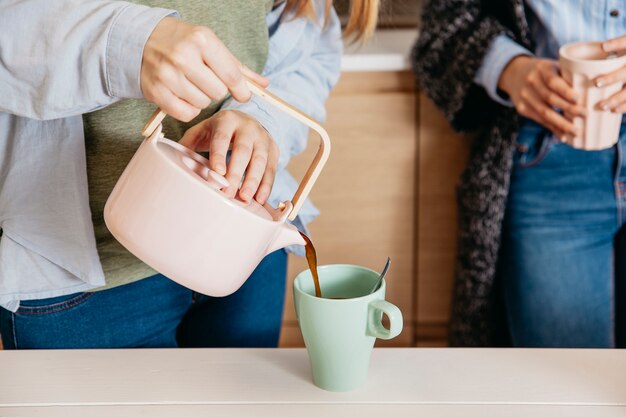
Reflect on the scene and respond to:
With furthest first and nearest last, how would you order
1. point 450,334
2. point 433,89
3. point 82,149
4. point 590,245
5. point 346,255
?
point 346,255
point 450,334
point 433,89
point 590,245
point 82,149

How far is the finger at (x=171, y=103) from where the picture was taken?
61cm

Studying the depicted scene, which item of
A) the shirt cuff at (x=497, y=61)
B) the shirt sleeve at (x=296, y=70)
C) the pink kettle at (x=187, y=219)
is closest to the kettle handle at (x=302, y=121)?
the pink kettle at (x=187, y=219)

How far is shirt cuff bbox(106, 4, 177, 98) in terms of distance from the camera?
62cm

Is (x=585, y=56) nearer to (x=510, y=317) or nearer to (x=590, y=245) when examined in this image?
(x=590, y=245)

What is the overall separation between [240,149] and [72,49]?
17 cm

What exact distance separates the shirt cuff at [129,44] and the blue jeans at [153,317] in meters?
0.32

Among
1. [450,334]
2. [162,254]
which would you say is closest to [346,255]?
[450,334]

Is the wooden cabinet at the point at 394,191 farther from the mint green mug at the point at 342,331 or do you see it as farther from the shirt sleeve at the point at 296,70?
the mint green mug at the point at 342,331

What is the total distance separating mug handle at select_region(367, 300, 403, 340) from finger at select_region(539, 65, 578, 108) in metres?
0.52

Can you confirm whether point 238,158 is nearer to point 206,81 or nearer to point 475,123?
point 206,81

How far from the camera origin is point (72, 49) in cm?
64

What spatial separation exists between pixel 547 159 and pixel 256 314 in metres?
0.61

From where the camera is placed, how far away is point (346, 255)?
1.70 m

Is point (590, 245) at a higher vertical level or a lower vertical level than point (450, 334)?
higher
